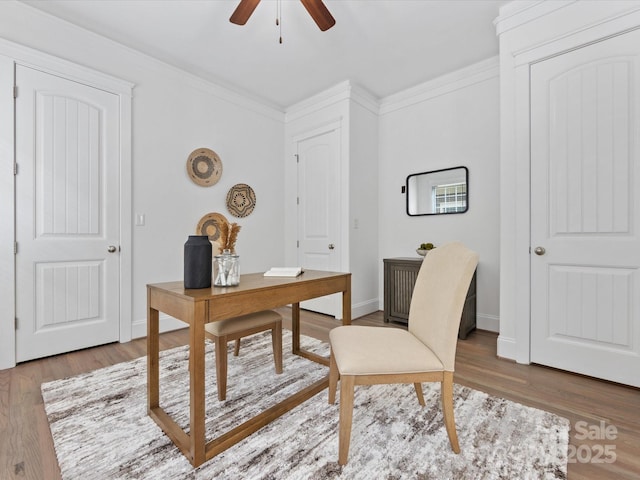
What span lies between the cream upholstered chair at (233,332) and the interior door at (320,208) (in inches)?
61.6

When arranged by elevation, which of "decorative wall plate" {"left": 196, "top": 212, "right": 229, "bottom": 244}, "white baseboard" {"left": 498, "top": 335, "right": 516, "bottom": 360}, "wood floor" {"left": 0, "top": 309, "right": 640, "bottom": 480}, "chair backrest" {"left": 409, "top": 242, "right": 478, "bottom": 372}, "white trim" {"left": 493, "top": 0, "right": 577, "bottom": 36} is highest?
"white trim" {"left": 493, "top": 0, "right": 577, "bottom": 36}

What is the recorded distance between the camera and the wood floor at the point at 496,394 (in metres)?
1.28

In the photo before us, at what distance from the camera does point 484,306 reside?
10.3 feet

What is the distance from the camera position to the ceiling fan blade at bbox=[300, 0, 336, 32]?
1.95 metres

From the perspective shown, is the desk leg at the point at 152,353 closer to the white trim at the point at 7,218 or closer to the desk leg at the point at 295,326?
the desk leg at the point at 295,326

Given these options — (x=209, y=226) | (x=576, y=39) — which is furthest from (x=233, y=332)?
(x=576, y=39)

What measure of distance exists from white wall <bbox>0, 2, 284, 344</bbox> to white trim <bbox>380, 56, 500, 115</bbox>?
1724 mm

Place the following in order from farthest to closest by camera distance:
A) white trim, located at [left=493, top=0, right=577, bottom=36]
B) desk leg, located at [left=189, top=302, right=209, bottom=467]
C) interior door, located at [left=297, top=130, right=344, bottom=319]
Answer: interior door, located at [left=297, top=130, right=344, bottom=319], white trim, located at [left=493, top=0, right=577, bottom=36], desk leg, located at [left=189, top=302, right=209, bottom=467]

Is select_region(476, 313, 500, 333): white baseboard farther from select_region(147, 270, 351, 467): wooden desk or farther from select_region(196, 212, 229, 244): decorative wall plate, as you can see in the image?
select_region(196, 212, 229, 244): decorative wall plate

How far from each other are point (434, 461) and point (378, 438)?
0.85 feet

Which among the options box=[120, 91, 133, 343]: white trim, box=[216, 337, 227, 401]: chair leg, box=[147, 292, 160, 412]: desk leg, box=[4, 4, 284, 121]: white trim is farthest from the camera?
box=[120, 91, 133, 343]: white trim

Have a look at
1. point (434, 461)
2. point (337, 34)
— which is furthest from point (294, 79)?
point (434, 461)

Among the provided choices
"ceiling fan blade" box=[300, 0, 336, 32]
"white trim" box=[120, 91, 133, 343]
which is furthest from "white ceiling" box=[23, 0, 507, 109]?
"white trim" box=[120, 91, 133, 343]

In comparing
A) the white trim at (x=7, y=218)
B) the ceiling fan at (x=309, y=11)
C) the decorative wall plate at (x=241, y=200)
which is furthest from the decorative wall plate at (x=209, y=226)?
the ceiling fan at (x=309, y=11)
